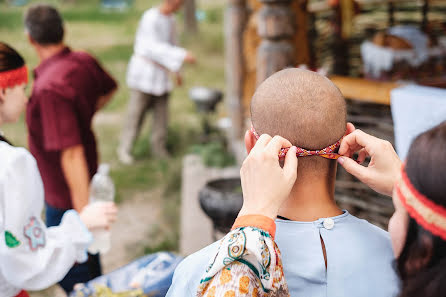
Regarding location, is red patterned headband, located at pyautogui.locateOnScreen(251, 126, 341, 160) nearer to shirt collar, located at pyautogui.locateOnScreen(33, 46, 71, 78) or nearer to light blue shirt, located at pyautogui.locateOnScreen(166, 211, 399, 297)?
light blue shirt, located at pyautogui.locateOnScreen(166, 211, 399, 297)

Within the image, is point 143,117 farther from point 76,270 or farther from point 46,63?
point 76,270

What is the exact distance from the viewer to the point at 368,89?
371 centimetres

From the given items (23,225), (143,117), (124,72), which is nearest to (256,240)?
(23,225)

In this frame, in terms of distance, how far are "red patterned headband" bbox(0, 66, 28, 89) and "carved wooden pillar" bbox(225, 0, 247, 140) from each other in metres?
4.11

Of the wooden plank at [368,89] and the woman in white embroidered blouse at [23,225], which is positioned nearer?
the woman in white embroidered blouse at [23,225]

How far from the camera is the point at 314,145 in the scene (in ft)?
4.42

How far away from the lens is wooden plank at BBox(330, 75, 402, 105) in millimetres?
3613

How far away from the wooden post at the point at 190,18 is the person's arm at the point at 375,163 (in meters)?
15.4

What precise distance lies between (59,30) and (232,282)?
2.30 m

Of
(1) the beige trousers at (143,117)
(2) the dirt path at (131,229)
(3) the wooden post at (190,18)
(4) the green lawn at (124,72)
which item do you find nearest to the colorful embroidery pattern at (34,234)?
(2) the dirt path at (131,229)

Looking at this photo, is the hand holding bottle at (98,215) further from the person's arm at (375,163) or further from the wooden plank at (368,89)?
the wooden plank at (368,89)

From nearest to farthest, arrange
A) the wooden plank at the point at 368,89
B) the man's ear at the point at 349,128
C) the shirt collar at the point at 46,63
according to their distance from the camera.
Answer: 1. the man's ear at the point at 349,128
2. the shirt collar at the point at 46,63
3. the wooden plank at the point at 368,89

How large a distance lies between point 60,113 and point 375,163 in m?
1.95

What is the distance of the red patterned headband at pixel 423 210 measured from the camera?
97 cm
